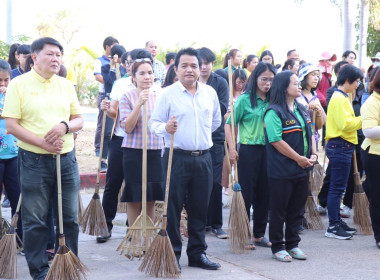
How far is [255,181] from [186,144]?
129 cm

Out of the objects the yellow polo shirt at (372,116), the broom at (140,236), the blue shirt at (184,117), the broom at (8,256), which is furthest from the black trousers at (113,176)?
the yellow polo shirt at (372,116)

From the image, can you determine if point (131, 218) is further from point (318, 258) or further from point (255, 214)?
point (318, 258)

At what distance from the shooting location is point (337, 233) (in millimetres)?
6984

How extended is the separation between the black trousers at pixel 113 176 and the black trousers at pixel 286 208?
1.58 metres

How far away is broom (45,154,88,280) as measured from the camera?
4910 millimetres

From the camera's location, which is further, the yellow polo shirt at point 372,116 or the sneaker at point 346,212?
the sneaker at point 346,212

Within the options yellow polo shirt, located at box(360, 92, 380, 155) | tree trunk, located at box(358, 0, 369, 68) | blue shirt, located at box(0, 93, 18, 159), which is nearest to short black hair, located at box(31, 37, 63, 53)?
blue shirt, located at box(0, 93, 18, 159)

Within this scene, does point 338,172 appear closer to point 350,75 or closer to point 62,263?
point 350,75

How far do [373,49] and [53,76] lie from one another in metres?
20.1

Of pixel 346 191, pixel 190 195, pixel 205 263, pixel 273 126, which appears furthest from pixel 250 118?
pixel 346 191

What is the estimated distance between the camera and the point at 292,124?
19.7 feet

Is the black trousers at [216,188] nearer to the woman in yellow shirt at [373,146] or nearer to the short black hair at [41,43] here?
the woman in yellow shirt at [373,146]

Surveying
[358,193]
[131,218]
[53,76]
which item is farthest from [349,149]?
[53,76]

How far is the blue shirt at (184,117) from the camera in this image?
5508mm
